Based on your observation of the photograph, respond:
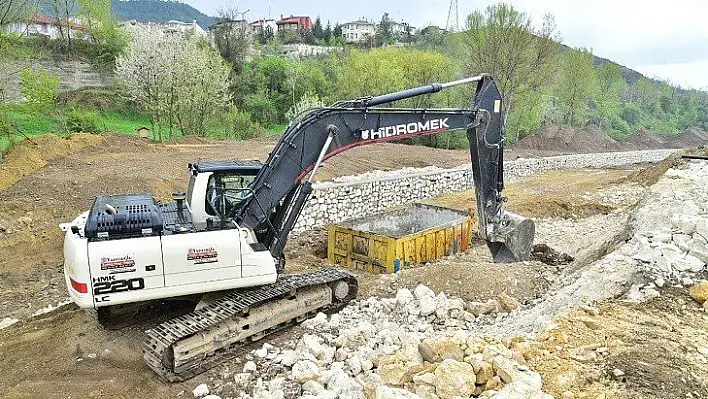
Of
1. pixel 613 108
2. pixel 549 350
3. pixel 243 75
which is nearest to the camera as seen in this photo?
pixel 549 350

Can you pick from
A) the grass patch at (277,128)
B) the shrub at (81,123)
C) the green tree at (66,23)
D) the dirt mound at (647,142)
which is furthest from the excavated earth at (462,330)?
the dirt mound at (647,142)

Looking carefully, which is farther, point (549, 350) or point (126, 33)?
point (126, 33)

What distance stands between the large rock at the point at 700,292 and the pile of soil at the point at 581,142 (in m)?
30.0

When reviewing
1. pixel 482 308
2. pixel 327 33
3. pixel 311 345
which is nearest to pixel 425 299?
pixel 482 308

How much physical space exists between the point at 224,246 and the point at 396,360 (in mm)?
2680

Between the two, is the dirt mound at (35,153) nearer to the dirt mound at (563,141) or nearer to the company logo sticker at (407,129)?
the company logo sticker at (407,129)

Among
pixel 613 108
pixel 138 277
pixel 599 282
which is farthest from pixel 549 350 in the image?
pixel 613 108

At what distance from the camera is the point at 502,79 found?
3123 cm

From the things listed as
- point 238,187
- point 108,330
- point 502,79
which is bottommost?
point 108,330

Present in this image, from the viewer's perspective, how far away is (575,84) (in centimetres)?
4481

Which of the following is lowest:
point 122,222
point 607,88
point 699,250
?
point 699,250

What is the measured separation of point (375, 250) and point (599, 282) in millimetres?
5369

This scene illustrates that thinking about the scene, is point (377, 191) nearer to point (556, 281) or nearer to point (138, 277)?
point (556, 281)

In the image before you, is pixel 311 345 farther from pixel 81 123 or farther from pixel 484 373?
pixel 81 123
